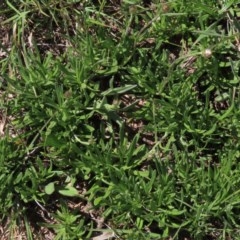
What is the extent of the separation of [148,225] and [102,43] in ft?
2.46

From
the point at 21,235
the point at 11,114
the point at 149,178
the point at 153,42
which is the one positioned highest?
the point at 153,42

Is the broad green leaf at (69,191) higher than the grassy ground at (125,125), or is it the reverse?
the grassy ground at (125,125)

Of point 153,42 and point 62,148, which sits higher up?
point 153,42

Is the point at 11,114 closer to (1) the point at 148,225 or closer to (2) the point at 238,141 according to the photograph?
(1) the point at 148,225

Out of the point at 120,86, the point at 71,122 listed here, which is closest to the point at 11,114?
the point at 71,122

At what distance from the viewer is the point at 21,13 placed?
2.89m

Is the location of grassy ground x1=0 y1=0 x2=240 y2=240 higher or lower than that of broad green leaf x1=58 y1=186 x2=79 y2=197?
higher

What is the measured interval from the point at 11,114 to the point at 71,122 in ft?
0.89

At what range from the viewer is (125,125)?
2.84 m

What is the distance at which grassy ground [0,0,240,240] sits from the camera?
2713 mm

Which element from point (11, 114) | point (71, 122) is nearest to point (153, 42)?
point (71, 122)

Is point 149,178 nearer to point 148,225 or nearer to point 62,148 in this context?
point 148,225

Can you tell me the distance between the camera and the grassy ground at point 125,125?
107 inches

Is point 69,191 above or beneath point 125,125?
beneath
